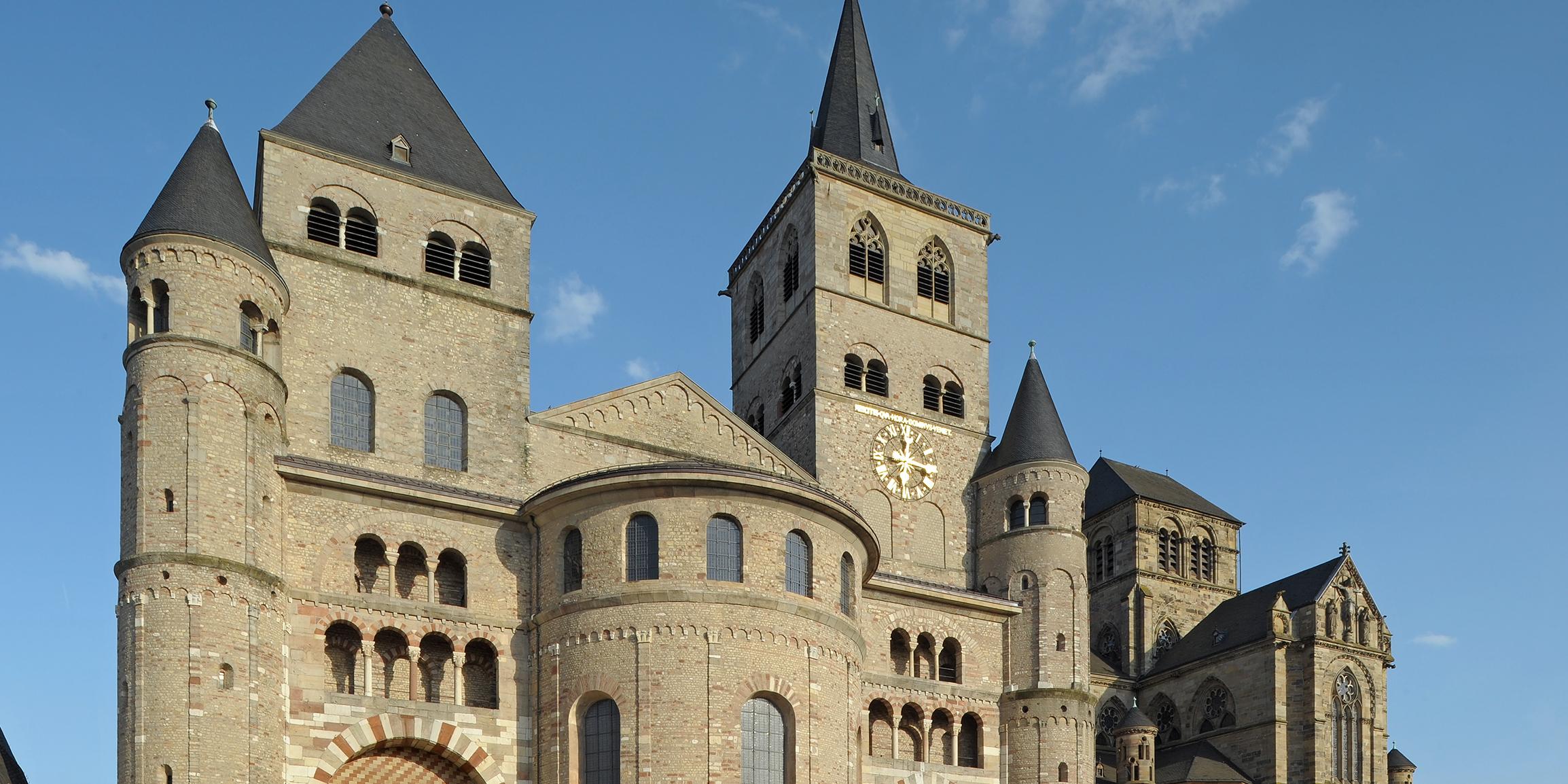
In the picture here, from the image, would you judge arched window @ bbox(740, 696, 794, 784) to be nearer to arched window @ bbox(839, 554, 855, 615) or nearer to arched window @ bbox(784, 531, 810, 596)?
arched window @ bbox(784, 531, 810, 596)

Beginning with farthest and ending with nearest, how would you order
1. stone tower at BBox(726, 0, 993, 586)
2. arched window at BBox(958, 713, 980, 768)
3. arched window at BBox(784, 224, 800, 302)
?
arched window at BBox(784, 224, 800, 302) → stone tower at BBox(726, 0, 993, 586) → arched window at BBox(958, 713, 980, 768)

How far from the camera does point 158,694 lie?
31156mm

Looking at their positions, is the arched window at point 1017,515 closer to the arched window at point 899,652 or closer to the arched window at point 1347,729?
the arched window at point 899,652

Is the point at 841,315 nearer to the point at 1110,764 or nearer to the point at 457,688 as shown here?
the point at 457,688

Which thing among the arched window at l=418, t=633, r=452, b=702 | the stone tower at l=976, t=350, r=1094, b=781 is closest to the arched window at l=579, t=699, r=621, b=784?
the arched window at l=418, t=633, r=452, b=702

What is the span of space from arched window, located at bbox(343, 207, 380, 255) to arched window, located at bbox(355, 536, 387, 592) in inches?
305

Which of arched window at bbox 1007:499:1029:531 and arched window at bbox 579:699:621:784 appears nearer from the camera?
arched window at bbox 579:699:621:784

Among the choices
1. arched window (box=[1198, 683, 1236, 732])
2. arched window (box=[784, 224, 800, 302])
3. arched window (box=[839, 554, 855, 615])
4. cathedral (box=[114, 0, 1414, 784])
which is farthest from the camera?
arched window (box=[1198, 683, 1236, 732])

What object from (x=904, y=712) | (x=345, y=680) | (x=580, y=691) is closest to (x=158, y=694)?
(x=345, y=680)

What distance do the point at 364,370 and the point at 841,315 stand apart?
50.4ft

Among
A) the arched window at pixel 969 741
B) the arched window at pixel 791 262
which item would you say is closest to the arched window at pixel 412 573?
the arched window at pixel 969 741

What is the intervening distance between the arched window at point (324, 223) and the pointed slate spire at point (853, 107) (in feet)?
60.9

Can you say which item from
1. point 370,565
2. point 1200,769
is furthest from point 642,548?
point 1200,769

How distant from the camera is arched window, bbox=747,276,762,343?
2135 inches
